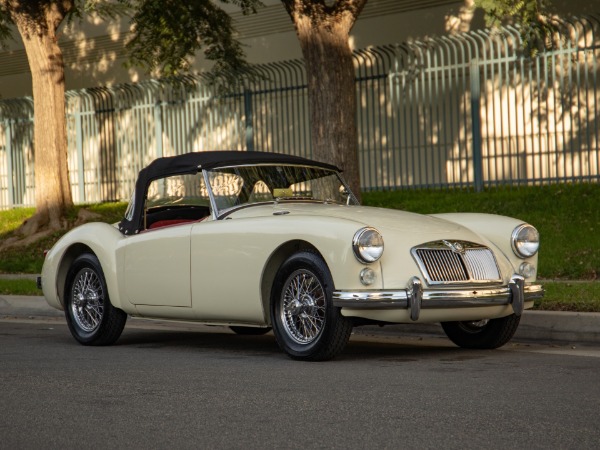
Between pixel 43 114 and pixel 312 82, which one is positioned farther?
pixel 43 114

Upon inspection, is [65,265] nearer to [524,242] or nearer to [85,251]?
[85,251]

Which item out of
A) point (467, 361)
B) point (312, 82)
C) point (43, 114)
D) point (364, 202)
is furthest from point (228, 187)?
point (43, 114)

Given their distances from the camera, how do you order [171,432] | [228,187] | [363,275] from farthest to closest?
[228,187]
[363,275]
[171,432]

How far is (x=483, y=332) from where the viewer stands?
853cm

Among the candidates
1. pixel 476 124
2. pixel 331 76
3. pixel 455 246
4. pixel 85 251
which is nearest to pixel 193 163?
pixel 85 251

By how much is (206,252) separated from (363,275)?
4.82ft

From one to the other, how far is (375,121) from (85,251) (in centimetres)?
1328

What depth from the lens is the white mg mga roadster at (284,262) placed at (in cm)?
756

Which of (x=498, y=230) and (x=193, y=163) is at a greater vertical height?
(x=193, y=163)

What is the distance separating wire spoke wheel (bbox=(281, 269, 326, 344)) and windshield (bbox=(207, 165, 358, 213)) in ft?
3.83

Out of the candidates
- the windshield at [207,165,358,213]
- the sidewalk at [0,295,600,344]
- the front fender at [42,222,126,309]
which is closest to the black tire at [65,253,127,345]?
the front fender at [42,222,126,309]

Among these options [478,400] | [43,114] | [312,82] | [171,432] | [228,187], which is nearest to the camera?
[171,432]

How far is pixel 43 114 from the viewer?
2050cm

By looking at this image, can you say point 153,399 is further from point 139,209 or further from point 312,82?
point 312,82
